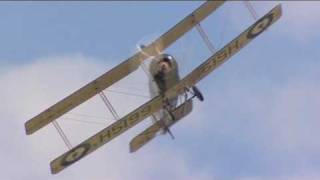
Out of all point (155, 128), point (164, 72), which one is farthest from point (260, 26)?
point (155, 128)

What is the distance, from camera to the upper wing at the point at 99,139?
37.9 meters

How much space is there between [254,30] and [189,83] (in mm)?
2383

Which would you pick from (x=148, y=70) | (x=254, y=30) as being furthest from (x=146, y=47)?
(x=254, y=30)

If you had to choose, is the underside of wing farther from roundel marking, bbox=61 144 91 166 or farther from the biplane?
roundel marking, bbox=61 144 91 166

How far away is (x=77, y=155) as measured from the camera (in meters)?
38.6

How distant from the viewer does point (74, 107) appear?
3850 centimetres

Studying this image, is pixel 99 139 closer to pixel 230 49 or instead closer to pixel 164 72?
pixel 164 72

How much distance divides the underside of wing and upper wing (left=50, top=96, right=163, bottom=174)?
38 cm

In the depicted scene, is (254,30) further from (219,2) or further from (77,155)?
(77,155)

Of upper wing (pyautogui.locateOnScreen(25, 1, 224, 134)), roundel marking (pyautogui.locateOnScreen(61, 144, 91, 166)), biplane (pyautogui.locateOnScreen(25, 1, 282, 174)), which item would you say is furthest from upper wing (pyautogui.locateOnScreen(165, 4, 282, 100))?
roundel marking (pyautogui.locateOnScreen(61, 144, 91, 166))

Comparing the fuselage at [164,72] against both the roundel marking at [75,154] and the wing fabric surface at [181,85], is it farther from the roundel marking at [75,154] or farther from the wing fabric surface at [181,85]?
the roundel marking at [75,154]

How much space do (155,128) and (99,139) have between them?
70.8 inches

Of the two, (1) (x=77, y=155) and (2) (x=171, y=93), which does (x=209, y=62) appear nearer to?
(2) (x=171, y=93)

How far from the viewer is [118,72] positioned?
38.5 m
